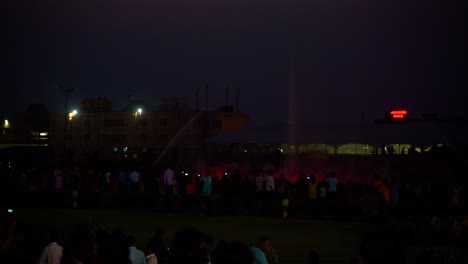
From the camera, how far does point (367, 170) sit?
37.1 meters

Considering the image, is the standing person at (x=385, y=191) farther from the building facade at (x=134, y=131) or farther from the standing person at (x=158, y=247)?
the building facade at (x=134, y=131)

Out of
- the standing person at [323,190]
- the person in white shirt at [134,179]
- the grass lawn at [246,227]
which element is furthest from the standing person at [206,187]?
the standing person at [323,190]

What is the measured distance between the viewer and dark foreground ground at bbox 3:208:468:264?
58.7 ft

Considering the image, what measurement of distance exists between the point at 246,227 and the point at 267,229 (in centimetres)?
95

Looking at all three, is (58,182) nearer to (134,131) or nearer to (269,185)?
(269,185)

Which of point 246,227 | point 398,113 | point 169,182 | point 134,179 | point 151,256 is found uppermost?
point 398,113

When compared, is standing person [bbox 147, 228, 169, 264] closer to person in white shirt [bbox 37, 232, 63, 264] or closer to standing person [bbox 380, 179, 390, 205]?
person in white shirt [bbox 37, 232, 63, 264]

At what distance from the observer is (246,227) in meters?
23.6

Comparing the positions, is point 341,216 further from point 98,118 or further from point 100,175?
point 98,118

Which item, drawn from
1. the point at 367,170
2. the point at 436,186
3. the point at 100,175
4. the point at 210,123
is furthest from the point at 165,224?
the point at 210,123

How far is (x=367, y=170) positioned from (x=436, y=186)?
254 inches

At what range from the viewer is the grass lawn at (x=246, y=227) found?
18.6 m

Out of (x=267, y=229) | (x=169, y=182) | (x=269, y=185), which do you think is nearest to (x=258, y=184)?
(x=269, y=185)

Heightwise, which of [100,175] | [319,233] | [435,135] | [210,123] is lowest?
[319,233]
